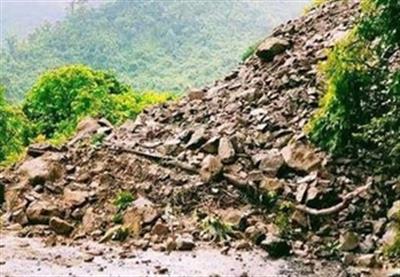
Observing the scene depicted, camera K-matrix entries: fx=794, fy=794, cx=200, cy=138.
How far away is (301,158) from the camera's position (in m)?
16.3

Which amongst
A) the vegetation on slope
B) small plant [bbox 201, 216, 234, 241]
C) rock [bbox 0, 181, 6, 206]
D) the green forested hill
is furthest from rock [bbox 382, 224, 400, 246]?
the green forested hill

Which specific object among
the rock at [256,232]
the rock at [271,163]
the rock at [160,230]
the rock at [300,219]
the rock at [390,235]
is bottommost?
the rock at [160,230]

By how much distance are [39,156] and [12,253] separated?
4625mm

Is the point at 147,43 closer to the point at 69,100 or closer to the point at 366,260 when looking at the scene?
the point at 69,100

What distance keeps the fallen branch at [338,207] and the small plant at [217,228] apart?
4.62 ft

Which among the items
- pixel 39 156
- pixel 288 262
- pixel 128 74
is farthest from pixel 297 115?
pixel 128 74

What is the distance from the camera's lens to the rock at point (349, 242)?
46.0 ft

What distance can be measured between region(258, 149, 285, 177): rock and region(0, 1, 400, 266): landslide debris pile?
0.08ft

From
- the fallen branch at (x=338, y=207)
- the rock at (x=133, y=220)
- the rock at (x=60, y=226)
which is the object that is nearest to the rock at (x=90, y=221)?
the rock at (x=60, y=226)

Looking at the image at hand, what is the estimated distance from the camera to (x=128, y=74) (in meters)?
112

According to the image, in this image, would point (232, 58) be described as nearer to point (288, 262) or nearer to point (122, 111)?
point (122, 111)

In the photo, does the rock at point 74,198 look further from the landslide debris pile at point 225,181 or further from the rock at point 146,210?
the rock at point 146,210

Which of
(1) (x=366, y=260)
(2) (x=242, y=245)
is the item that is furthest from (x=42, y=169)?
(1) (x=366, y=260)

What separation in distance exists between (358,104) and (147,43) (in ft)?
386
